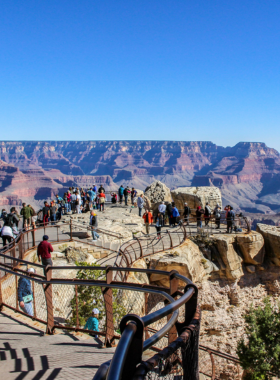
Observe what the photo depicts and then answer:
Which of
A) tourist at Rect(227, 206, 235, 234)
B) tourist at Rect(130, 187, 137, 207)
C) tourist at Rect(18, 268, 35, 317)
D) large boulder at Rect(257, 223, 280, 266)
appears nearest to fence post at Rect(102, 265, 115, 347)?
tourist at Rect(18, 268, 35, 317)

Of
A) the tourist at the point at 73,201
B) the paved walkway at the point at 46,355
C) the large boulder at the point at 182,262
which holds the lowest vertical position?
the large boulder at the point at 182,262

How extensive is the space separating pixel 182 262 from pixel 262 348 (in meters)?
4.63

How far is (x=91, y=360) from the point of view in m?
3.69

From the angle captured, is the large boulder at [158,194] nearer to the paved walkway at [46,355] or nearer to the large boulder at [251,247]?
the large boulder at [251,247]

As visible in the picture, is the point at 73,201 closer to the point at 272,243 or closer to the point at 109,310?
the point at 272,243

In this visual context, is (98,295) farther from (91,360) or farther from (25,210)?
(25,210)

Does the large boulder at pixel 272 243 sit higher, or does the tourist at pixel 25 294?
the tourist at pixel 25 294

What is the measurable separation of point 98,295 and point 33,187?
559 ft

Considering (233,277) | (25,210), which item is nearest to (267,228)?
(233,277)

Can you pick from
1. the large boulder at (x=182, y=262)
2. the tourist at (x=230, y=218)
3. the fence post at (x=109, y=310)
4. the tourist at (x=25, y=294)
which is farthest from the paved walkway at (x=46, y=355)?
the tourist at (x=230, y=218)

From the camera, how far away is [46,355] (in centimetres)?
390

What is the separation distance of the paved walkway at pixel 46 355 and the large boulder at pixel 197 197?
19524mm

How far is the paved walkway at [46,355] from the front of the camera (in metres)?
3.38

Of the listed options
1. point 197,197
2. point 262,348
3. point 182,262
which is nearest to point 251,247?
point 182,262
